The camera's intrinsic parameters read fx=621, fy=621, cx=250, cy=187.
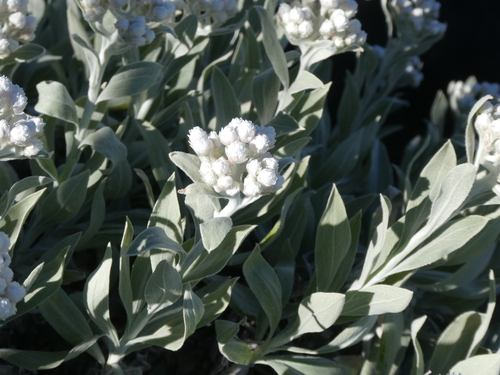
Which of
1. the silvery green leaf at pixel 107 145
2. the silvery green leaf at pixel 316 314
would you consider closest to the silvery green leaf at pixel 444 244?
the silvery green leaf at pixel 316 314

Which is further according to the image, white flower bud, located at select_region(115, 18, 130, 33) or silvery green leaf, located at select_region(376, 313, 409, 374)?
silvery green leaf, located at select_region(376, 313, 409, 374)

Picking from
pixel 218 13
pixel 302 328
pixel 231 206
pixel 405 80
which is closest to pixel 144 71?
pixel 218 13

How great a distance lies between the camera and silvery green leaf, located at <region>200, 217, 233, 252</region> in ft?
2.41

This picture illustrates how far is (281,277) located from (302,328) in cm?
13

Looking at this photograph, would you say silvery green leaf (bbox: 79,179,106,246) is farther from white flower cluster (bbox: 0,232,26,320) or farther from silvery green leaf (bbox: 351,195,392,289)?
silvery green leaf (bbox: 351,195,392,289)

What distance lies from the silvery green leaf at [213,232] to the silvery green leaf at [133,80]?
0.38 metres

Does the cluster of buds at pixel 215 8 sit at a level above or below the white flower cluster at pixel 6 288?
above

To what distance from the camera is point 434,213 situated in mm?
944

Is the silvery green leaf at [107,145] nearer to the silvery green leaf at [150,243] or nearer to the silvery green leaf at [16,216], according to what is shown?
the silvery green leaf at [16,216]

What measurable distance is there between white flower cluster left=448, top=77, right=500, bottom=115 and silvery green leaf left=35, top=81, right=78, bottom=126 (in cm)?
106

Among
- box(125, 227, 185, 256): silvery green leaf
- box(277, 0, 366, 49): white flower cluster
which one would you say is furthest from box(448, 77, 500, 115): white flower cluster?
box(125, 227, 185, 256): silvery green leaf

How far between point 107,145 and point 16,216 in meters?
0.19

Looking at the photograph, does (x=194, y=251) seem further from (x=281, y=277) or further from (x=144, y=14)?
(x=144, y=14)

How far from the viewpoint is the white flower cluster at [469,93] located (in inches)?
65.0
